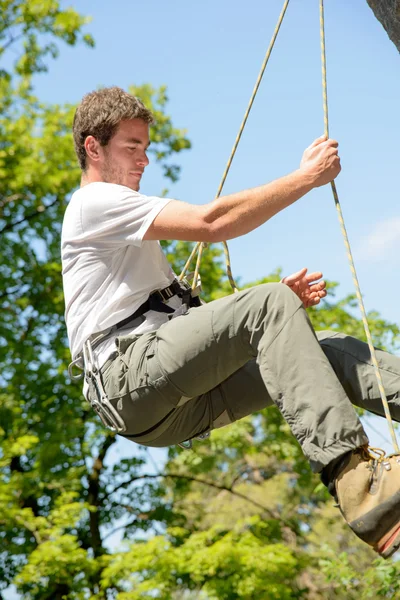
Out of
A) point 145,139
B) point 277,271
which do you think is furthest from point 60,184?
point 145,139

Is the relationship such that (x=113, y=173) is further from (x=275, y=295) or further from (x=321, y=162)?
(x=275, y=295)

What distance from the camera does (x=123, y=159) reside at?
2771mm

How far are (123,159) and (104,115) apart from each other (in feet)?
0.55

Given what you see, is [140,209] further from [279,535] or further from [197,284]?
[279,535]

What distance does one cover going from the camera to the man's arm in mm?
2355

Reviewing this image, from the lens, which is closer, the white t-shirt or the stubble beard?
the white t-shirt

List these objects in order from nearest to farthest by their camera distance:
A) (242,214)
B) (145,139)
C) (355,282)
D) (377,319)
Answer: (242,214) → (355,282) → (145,139) → (377,319)

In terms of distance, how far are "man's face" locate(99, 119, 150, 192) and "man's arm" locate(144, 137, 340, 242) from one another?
40 cm

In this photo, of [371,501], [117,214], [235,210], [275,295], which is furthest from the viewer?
[117,214]

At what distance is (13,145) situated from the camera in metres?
12.8

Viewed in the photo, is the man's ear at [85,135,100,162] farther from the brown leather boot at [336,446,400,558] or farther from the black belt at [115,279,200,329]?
the brown leather boot at [336,446,400,558]

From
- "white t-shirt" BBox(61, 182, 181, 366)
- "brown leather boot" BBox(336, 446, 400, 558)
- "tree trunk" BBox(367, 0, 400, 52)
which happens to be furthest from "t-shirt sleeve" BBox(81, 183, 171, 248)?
"tree trunk" BBox(367, 0, 400, 52)

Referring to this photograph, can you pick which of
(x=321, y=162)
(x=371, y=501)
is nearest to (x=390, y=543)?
(x=371, y=501)

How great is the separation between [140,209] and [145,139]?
0.48 m
